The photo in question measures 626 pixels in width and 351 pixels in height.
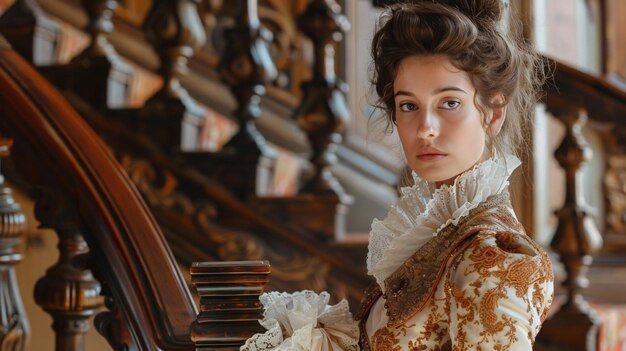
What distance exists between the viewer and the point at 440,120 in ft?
4.80

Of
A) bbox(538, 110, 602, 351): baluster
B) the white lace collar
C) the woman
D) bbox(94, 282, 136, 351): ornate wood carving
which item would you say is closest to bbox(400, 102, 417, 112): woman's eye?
the woman

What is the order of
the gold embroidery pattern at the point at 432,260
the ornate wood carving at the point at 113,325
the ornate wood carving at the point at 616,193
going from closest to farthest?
the gold embroidery pattern at the point at 432,260 < the ornate wood carving at the point at 113,325 < the ornate wood carving at the point at 616,193

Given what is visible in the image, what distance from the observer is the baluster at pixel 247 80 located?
297 centimetres

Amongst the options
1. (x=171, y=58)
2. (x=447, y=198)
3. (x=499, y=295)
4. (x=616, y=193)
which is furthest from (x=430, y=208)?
(x=616, y=193)

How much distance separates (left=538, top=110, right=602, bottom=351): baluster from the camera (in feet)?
9.13

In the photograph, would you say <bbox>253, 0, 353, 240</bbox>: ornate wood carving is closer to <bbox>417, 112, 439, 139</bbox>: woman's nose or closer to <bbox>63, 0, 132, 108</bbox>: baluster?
<bbox>63, 0, 132, 108</bbox>: baluster

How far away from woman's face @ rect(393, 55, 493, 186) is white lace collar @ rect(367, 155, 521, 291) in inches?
1.0

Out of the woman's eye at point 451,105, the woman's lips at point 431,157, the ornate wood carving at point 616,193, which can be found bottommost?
the ornate wood carving at point 616,193

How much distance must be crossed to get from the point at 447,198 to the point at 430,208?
32mm

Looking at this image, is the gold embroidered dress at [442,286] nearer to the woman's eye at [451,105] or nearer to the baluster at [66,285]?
the woman's eye at [451,105]

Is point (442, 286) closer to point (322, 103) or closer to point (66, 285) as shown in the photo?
point (66, 285)

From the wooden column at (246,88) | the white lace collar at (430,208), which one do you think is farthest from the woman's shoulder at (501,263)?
the wooden column at (246,88)

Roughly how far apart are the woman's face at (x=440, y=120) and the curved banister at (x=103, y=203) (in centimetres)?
48

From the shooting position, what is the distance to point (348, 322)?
1.62 meters
